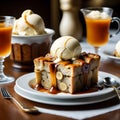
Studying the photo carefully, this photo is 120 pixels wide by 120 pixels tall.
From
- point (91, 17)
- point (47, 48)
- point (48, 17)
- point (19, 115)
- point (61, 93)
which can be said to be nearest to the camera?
point (19, 115)

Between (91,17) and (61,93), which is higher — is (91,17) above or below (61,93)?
above

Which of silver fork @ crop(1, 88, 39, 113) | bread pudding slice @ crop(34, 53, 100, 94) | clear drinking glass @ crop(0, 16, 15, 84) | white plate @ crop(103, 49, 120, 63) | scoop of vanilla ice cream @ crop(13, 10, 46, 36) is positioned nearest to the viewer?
silver fork @ crop(1, 88, 39, 113)

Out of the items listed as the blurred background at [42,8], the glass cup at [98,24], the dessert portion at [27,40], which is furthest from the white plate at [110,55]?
the blurred background at [42,8]

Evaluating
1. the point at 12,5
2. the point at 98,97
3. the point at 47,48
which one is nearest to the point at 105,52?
the point at 47,48

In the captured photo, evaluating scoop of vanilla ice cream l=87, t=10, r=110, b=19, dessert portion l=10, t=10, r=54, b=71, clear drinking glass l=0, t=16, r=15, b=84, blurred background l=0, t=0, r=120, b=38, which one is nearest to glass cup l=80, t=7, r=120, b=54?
scoop of vanilla ice cream l=87, t=10, r=110, b=19

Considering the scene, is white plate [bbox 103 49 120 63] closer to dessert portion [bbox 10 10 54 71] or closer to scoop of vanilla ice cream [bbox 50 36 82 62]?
dessert portion [bbox 10 10 54 71]

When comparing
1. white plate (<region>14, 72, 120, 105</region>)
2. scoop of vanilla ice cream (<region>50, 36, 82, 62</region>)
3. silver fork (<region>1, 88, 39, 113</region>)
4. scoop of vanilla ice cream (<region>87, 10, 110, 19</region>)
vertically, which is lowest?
silver fork (<region>1, 88, 39, 113</region>)

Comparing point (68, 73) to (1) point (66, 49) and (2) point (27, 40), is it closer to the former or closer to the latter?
(1) point (66, 49)

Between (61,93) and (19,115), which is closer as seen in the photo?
(19,115)

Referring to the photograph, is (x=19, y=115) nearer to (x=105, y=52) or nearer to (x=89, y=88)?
(x=89, y=88)
